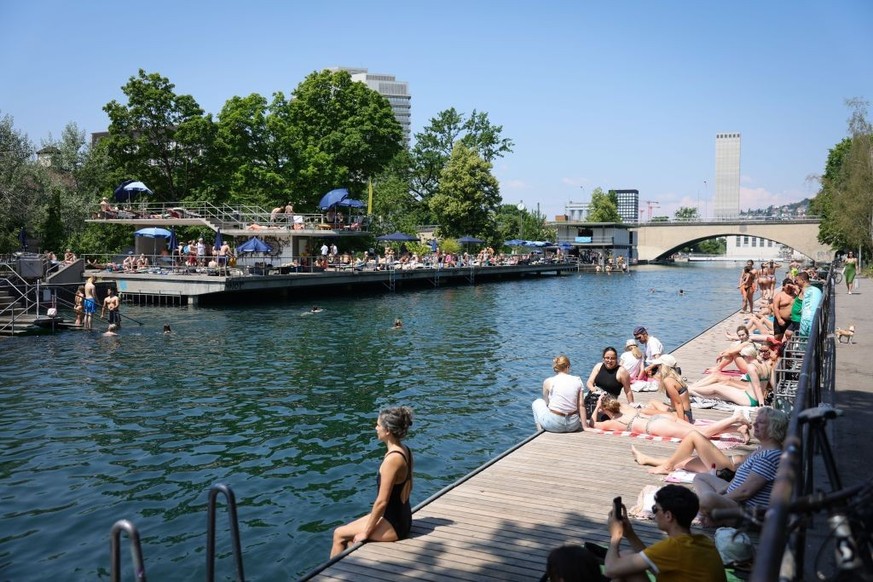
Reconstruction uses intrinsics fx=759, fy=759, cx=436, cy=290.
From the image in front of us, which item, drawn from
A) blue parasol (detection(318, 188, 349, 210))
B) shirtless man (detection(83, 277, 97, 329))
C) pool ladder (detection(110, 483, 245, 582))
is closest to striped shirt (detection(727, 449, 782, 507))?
pool ladder (detection(110, 483, 245, 582))

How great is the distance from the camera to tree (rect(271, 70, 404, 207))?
189 ft

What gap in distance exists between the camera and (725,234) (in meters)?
113

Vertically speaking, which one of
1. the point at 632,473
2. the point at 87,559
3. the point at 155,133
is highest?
the point at 155,133

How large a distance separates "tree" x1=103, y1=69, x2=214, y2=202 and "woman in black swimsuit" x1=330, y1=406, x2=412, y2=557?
51.1m

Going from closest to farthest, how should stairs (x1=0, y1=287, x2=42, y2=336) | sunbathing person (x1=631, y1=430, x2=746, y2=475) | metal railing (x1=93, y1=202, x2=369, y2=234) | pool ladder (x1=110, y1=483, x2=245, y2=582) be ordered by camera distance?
pool ladder (x1=110, y1=483, x2=245, y2=582), sunbathing person (x1=631, y1=430, x2=746, y2=475), stairs (x1=0, y1=287, x2=42, y2=336), metal railing (x1=93, y1=202, x2=369, y2=234)

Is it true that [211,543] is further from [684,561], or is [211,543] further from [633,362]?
[633,362]

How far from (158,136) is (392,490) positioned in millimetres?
53568

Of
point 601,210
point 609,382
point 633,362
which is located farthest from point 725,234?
point 609,382

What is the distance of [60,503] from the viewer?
10.5 meters


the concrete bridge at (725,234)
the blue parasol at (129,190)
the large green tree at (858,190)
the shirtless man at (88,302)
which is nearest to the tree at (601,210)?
the concrete bridge at (725,234)

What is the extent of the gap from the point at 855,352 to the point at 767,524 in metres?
15.5

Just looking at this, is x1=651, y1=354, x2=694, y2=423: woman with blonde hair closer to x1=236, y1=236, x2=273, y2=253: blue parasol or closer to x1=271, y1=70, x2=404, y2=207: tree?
x1=236, y1=236, x2=273, y2=253: blue parasol

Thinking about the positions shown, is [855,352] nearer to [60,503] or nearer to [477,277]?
[60,503]

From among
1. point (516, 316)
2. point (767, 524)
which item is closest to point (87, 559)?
point (767, 524)
